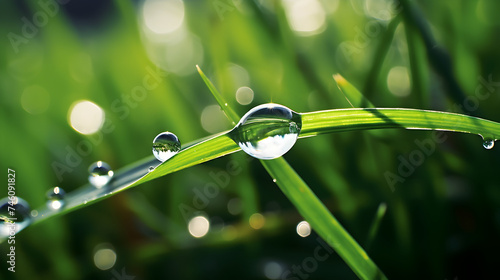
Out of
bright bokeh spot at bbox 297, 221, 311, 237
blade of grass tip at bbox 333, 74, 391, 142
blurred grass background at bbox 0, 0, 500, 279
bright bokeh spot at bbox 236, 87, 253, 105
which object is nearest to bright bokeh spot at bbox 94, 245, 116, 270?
blurred grass background at bbox 0, 0, 500, 279

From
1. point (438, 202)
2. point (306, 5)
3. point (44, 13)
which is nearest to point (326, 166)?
point (438, 202)

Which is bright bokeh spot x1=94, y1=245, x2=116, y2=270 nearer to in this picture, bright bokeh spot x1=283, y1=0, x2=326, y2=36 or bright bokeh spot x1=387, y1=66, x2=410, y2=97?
bright bokeh spot x1=387, y1=66, x2=410, y2=97

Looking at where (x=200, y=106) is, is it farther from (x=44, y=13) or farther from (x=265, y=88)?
(x=44, y=13)

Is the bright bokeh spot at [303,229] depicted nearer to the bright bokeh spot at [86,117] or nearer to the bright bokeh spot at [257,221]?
the bright bokeh spot at [257,221]

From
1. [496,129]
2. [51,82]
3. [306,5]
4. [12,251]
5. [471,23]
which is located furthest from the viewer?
[306,5]

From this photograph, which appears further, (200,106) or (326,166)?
(200,106)

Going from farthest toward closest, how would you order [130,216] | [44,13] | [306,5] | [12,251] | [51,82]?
[306,5], [51,82], [44,13], [130,216], [12,251]

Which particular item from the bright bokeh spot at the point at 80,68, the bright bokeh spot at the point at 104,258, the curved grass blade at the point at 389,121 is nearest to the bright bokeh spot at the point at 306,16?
the bright bokeh spot at the point at 80,68

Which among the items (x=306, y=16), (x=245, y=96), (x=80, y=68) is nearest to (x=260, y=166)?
A: (x=245, y=96)
